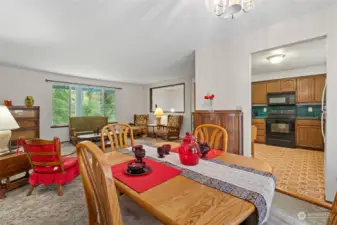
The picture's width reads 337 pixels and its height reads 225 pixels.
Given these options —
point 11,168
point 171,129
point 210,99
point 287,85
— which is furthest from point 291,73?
point 11,168

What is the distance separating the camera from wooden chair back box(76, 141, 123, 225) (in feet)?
2.03

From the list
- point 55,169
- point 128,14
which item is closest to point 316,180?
point 128,14

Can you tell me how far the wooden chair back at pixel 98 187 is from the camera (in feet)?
2.03

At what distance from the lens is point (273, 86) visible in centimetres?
A: 501

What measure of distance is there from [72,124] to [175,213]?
5.57m

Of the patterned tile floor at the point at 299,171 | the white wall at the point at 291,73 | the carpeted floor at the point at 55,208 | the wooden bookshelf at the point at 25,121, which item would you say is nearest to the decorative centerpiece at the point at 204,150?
the carpeted floor at the point at 55,208

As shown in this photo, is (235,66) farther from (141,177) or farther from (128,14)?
(141,177)

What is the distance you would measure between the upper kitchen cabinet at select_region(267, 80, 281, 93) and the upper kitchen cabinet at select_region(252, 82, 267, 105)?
12cm

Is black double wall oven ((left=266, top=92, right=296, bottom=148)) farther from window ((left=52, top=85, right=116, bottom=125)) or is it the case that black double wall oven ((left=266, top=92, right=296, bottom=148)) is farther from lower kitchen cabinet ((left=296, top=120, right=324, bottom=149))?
window ((left=52, top=85, right=116, bottom=125))

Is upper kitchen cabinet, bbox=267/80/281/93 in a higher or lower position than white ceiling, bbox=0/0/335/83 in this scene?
lower

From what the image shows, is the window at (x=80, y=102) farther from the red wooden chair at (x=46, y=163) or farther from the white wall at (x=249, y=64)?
the white wall at (x=249, y=64)

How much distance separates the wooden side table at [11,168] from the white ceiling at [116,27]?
183 cm

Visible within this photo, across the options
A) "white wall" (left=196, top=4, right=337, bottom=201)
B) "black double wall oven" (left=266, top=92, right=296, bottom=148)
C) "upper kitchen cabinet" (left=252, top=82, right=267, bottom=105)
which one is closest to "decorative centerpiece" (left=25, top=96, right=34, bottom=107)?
"white wall" (left=196, top=4, right=337, bottom=201)

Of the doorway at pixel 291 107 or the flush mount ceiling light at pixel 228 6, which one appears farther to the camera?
the doorway at pixel 291 107
